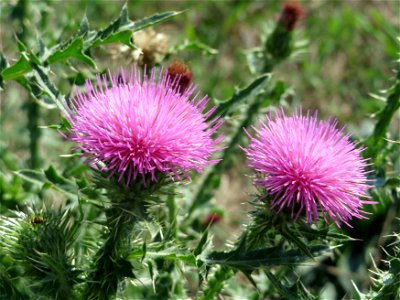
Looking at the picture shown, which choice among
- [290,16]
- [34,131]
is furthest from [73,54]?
[290,16]

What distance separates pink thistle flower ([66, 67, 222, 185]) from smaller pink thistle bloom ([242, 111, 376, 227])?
0.31 metres

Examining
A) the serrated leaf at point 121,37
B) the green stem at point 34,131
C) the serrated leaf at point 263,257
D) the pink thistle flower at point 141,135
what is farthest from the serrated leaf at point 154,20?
the green stem at point 34,131

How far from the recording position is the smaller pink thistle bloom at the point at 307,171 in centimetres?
282

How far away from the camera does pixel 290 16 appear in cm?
457

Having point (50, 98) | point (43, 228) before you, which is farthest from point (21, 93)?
point (43, 228)

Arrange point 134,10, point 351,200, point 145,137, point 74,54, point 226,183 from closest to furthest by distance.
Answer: point 145,137
point 351,200
point 74,54
point 226,183
point 134,10

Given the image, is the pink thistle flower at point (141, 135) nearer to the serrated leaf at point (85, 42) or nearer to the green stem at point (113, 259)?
the green stem at point (113, 259)

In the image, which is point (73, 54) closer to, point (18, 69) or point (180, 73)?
point (18, 69)

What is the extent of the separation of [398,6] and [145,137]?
5.94 meters

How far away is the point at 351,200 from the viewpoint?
2.87m

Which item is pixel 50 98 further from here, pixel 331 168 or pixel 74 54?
pixel 331 168

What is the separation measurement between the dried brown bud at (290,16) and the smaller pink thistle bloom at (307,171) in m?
1.79

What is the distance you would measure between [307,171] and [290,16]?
6.92 feet

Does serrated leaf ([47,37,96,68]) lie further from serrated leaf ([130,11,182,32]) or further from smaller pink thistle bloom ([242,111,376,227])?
smaller pink thistle bloom ([242,111,376,227])
